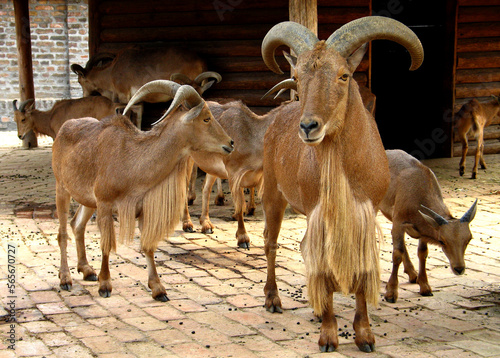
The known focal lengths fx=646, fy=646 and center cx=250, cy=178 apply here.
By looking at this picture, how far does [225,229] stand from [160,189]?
2.78 metres

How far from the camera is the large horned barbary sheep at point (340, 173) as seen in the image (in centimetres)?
450

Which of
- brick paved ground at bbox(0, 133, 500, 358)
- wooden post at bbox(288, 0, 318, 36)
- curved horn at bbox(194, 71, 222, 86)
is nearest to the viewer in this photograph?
brick paved ground at bbox(0, 133, 500, 358)

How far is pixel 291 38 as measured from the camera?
16.0ft

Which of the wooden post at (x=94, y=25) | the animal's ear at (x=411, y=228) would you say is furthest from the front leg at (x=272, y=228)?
the wooden post at (x=94, y=25)

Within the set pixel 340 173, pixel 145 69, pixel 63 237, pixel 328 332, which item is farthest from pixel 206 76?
pixel 328 332

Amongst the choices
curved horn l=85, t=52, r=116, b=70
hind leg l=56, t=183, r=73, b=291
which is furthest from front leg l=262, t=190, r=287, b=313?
curved horn l=85, t=52, r=116, b=70

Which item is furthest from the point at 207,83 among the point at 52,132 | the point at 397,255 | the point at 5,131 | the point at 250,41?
the point at 5,131

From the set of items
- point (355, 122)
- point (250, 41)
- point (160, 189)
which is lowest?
point (160, 189)

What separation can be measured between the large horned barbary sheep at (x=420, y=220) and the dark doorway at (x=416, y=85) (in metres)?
7.44

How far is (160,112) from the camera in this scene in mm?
12484

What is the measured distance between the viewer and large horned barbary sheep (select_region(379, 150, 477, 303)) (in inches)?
226

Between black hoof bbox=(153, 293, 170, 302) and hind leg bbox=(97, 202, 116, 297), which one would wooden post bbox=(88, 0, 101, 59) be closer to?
hind leg bbox=(97, 202, 116, 297)

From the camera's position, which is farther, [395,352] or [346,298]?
[346,298]

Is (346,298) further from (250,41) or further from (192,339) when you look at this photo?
(250,41)
